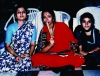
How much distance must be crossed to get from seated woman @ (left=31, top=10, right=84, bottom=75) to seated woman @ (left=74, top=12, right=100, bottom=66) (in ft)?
0.54

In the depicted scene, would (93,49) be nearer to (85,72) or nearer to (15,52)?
(85,72)

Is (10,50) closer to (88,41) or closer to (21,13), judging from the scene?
(21,13)

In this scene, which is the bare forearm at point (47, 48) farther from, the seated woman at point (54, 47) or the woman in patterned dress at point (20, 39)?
the woman in patterned dress at point (20, 39)

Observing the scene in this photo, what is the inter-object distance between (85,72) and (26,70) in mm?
1027

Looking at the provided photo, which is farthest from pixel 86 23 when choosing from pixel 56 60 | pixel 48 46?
pixel 56 60

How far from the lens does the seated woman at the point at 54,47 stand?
12.0 feet

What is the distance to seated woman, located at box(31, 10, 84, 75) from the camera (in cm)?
366

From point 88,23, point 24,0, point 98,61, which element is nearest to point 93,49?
point 98,61

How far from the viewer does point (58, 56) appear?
12.0 feet

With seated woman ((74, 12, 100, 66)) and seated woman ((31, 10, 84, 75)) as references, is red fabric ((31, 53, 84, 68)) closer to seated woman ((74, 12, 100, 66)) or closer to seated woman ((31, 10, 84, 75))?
seated woman ((31, 10, 84, 75))

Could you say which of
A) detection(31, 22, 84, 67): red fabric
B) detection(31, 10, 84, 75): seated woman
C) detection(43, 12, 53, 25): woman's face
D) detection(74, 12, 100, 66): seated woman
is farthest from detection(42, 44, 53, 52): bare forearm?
detection(74, 12, 100, 66): seated woman

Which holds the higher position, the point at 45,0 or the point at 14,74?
the point at 45,0

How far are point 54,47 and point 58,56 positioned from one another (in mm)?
477

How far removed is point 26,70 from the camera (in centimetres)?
382
